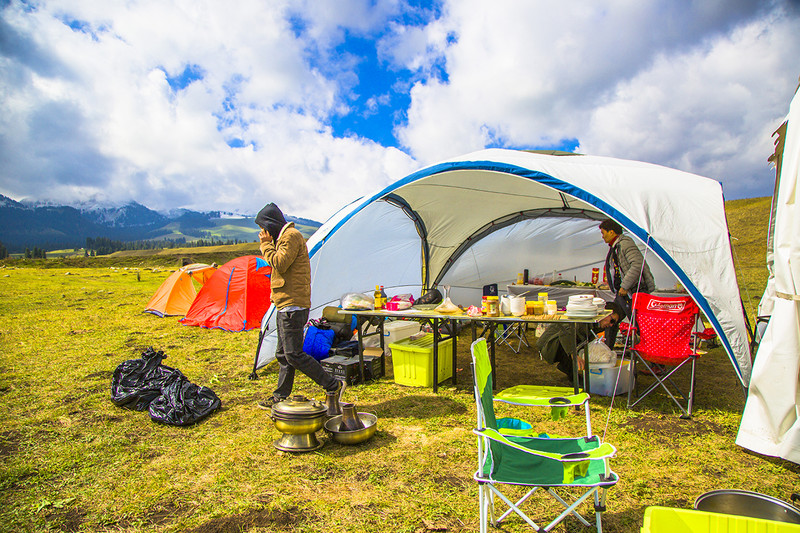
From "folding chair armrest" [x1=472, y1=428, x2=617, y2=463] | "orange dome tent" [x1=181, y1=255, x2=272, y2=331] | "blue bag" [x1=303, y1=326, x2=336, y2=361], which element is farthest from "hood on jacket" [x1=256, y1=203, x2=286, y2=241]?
"orange dome tent" [x1=181, y1=255, x2=272, y2=331]

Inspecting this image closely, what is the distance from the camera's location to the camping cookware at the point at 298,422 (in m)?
3.52

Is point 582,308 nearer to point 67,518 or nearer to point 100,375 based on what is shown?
point 67,518

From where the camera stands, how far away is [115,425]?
13.8 feet

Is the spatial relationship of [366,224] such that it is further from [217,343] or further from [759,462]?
[759,462]

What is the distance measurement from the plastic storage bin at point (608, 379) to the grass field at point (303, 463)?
0.12m

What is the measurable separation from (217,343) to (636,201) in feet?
21.8

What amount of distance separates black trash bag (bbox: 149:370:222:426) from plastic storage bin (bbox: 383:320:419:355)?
247cm

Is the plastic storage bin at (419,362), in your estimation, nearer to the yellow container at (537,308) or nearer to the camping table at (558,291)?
the yellow container at (537,308)

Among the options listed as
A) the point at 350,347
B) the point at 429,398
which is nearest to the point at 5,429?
the point at 350,347

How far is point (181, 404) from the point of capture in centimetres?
427

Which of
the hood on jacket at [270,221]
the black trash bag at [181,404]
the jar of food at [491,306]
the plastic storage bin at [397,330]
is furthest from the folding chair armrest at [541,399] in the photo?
the plastic storage bin at [397,330]

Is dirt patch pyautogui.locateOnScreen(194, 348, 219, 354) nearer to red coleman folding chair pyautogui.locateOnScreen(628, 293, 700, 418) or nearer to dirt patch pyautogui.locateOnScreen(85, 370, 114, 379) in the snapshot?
dirt patch pyautogui.locateOnScreen(85, 370, 114, 379)

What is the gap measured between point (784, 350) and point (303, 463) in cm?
351

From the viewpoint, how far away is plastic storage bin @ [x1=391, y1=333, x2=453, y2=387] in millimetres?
5164
